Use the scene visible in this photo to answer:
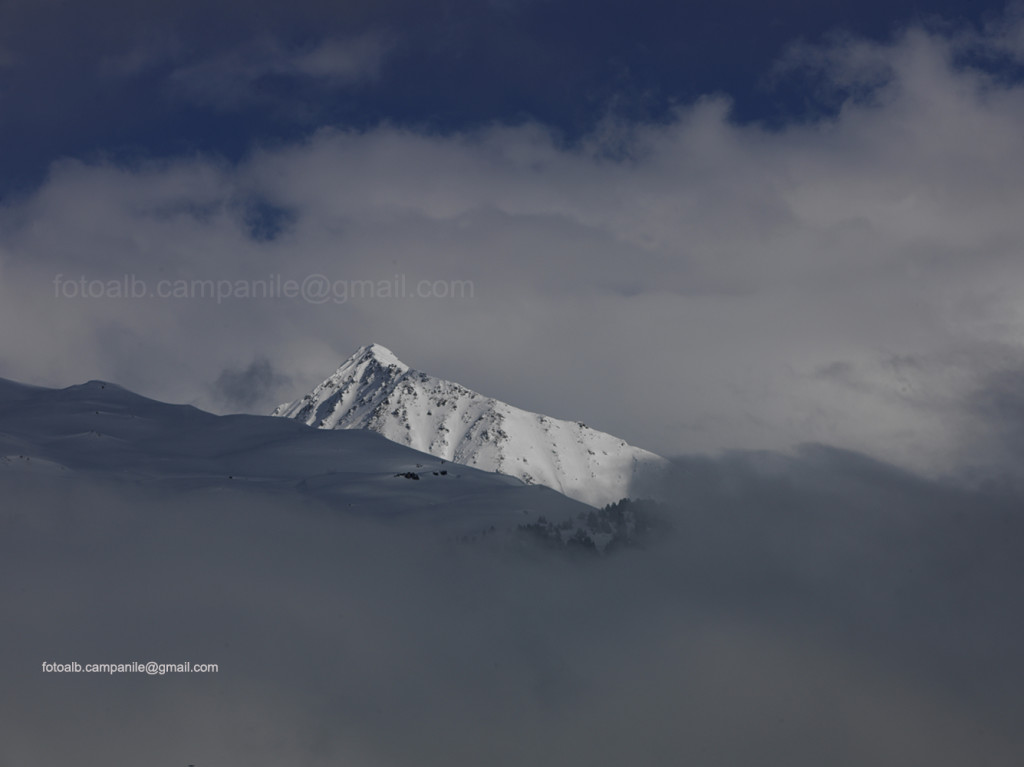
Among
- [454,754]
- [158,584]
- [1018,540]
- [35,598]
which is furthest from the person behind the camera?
[1018,540]

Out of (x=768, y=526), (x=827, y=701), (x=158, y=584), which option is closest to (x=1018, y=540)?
(x=768, y=526)

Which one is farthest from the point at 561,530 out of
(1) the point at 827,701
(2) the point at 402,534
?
(1) the point at 827,701

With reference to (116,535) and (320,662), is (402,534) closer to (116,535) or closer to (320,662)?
(320,662)

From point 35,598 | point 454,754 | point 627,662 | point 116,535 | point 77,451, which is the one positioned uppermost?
point 77,451

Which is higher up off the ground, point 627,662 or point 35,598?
point 35,598

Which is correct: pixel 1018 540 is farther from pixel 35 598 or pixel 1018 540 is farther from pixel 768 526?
pixel 35 598

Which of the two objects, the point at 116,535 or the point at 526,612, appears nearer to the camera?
the point at 116,535

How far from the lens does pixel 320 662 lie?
56594 millimetres

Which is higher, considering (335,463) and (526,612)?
(335,463)

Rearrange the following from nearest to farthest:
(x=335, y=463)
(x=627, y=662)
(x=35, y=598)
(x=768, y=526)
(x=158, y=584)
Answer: (x=35, y=598), (x=158, y=584), (x=627, y=662), (x=335, y=463), (x=768, y=526)

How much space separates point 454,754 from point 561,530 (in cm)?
1972

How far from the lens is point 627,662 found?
6969 cm

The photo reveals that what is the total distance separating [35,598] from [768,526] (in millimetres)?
76592

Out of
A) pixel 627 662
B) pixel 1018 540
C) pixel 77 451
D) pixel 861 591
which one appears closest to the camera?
pixel 77 451
